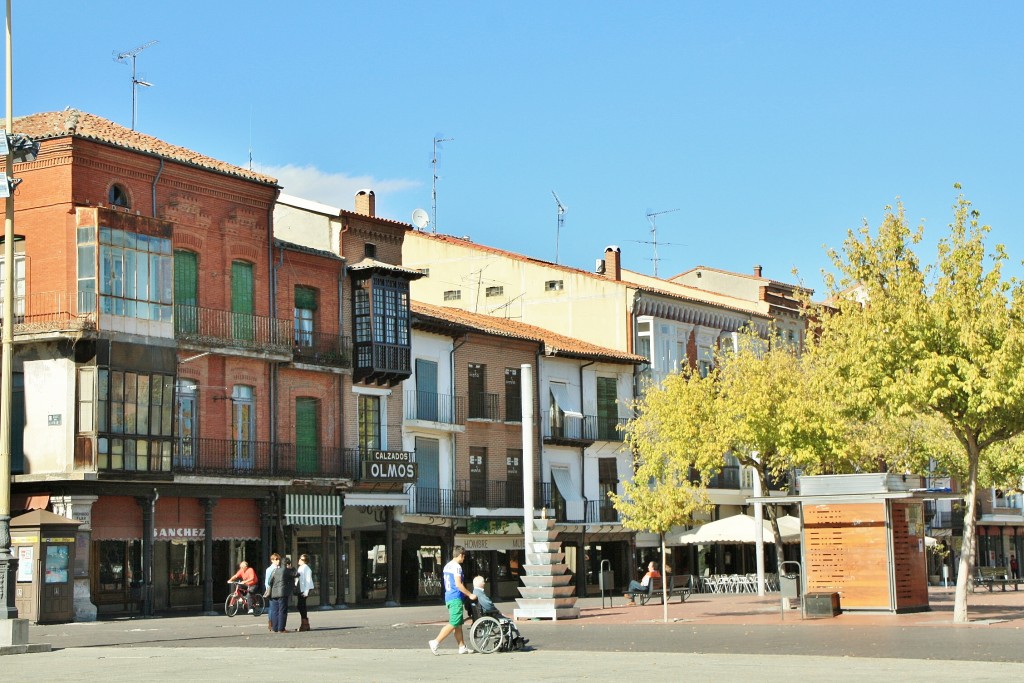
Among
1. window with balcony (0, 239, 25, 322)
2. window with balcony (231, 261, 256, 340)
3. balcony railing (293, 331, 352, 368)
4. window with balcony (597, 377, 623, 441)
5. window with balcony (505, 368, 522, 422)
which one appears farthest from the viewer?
window with balcony (597, 377, 623, 441)

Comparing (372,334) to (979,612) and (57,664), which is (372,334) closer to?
(979,612)

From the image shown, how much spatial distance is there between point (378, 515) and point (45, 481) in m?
12.7

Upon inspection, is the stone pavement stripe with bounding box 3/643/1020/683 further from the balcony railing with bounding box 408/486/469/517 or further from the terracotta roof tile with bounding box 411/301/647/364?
the terracotta roof tile with bounding box 411/301/647/364

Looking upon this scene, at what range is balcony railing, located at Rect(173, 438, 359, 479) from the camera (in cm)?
4082

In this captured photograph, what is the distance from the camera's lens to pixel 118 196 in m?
39.5

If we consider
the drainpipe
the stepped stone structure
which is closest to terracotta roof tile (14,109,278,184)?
the drainpipe

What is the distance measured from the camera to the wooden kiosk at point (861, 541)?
31.5 metres

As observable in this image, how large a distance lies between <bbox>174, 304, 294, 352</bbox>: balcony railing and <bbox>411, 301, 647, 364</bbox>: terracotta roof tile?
7.19 metres

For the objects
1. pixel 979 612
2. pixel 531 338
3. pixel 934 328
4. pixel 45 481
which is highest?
pixel 531 338

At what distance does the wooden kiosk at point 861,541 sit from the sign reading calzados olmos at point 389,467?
17138 millimetres

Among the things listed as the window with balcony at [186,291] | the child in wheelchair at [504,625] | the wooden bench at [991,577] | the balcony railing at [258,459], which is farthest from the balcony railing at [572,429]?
the child in wheelchair at [504,625]

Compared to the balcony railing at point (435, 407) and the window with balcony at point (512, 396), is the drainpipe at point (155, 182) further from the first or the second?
the window with balcony at point (512, 396)

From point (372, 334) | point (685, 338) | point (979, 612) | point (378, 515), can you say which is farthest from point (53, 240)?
point (685, 338)

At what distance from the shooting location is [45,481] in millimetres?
37469
